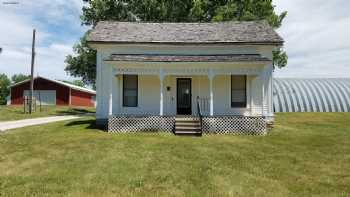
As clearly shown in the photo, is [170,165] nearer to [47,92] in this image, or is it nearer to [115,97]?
[115,97]

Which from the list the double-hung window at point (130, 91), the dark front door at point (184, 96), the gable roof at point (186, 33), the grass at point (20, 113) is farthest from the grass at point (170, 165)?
the grass at point (20, 113)

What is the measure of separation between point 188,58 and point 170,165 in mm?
8541

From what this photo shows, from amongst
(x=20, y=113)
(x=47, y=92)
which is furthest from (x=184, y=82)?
(x=47, y=92)

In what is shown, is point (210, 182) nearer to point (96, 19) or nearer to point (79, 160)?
point (79, 160)

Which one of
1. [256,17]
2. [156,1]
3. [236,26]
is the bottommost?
[236,26]

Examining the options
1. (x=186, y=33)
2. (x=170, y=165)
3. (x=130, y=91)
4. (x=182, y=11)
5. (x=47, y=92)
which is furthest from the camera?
(x=47, y=92)

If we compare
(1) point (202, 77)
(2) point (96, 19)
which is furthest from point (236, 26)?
(2) point (96, 19)

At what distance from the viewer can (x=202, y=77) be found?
60.8ft

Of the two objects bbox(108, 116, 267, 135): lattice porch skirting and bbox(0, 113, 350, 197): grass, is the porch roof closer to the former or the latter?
bbox(108, 116, 267, 135): lattice porch skirting

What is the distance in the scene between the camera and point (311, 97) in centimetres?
3478

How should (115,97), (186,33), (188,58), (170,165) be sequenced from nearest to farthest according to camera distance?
1. (170,165)
2. (188,58)
3. (115,97)
4. (186,33)

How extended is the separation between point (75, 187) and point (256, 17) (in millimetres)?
28332

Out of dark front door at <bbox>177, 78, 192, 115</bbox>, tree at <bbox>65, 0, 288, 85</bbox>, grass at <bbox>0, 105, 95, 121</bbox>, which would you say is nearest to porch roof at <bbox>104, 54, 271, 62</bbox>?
dark front door at <bbox>177, 78, 192, 115</bbox>

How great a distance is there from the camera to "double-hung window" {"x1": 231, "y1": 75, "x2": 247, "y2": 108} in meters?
18.3
